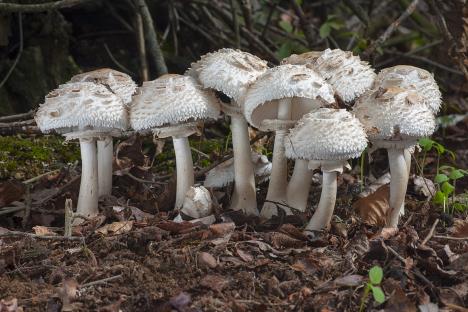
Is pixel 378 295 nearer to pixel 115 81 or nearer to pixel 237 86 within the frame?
pixel 237 86

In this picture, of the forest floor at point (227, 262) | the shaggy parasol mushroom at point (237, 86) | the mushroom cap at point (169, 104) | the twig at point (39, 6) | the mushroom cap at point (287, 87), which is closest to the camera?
the forest floor at point (227, 262)

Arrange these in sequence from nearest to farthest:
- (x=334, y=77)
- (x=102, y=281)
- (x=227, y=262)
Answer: (x=102, y=281)
(x=227, y=262)
(x=334, y=77)

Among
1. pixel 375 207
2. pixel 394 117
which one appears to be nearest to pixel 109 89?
pixel 394 117

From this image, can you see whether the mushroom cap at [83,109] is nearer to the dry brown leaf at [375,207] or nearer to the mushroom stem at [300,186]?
the mushroom stem at [300,186]

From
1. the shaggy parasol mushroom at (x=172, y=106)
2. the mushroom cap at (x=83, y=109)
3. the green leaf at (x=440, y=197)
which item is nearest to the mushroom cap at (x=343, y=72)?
the shaggy parasol mushroom at (x=172, y=106)

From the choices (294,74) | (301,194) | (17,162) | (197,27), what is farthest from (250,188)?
(197,27)

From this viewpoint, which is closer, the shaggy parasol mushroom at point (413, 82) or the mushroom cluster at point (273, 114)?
the mushroom cluster at point (273, 114)
